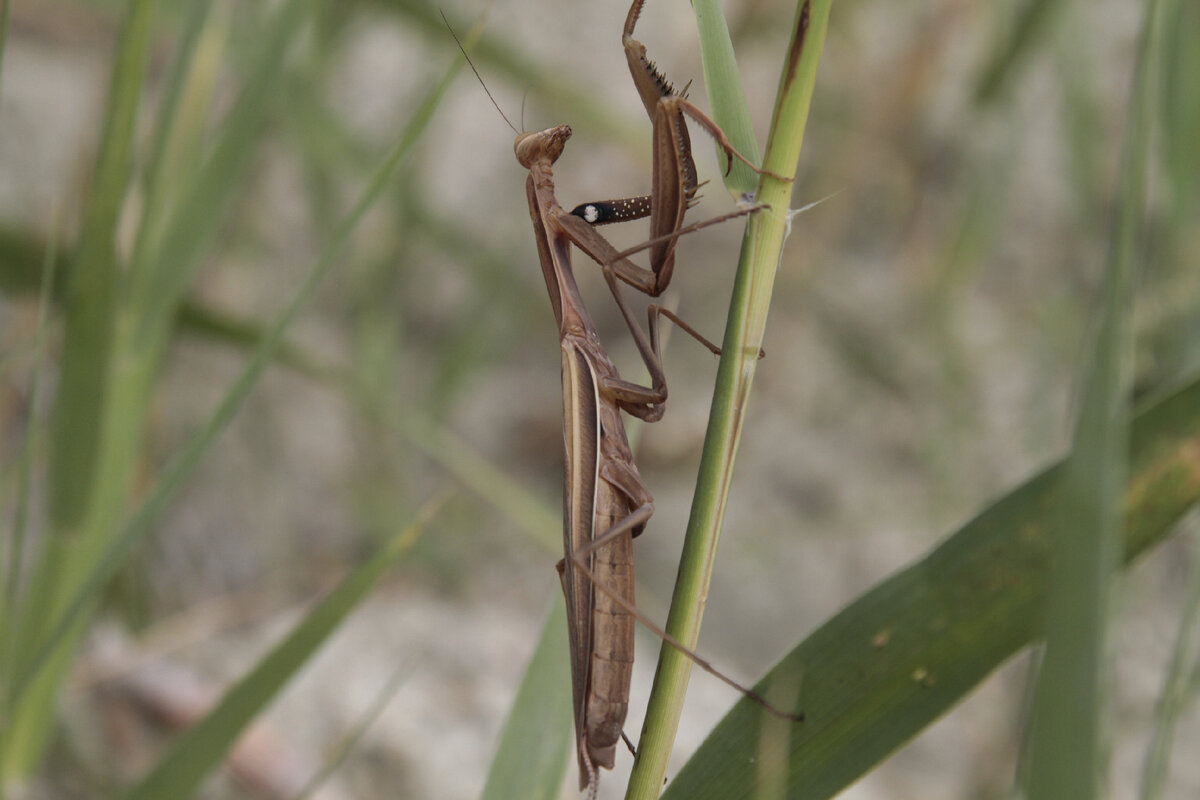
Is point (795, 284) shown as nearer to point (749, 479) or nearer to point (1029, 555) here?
point (749, 479)

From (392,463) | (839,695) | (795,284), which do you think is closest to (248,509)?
(392,463)

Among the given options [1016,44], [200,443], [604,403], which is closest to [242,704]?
[200,443]

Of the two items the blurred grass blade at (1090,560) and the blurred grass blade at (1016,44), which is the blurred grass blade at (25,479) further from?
the blurred grass blade at (1016,44)

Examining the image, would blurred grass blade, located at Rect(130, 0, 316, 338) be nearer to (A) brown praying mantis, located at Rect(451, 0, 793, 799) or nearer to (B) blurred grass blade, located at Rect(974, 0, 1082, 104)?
(A) brown praying mantis, located at Rect(451, 0, 793, 799)

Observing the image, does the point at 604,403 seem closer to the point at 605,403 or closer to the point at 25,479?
the point at 605,403

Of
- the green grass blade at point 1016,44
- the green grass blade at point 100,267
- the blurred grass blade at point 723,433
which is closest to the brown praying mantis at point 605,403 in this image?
the blurred grass blade at point 723,433
